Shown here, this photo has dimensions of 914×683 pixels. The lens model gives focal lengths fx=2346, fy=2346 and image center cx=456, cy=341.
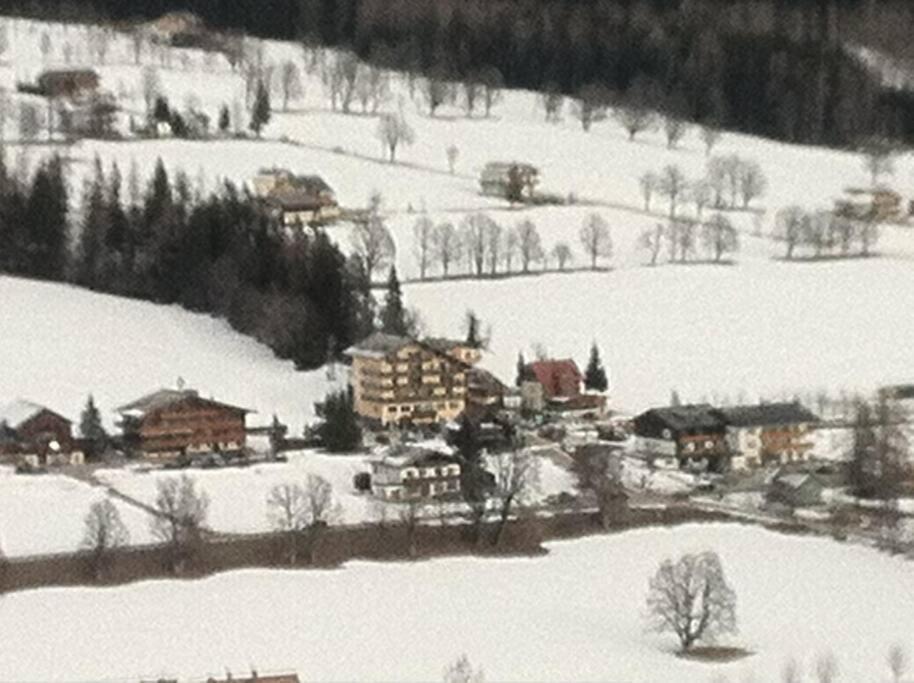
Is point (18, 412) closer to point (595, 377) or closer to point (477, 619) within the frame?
point (595, 377)

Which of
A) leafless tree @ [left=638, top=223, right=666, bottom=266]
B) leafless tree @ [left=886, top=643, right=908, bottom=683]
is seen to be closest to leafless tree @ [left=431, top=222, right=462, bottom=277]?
leafless tree @ [left=638, top=223, right=666, bottom=266]

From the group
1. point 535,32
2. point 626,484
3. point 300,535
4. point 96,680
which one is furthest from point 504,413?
point 535,32

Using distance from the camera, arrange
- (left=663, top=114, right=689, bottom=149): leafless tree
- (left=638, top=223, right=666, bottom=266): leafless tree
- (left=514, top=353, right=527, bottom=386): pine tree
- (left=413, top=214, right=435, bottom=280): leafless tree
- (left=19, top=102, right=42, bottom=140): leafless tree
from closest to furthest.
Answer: (left=514, top=353, right=527, bottom=386): pine tree < (left=413, top=214, right=435, bottom=280): leafless tree < (left=638, top=223, right=666, bottom=266): leafless tree < (left=19, top=102, right=42, bottom=140): leafless tree < (left=663, top=114, right=689, bottom=149): leafless tree

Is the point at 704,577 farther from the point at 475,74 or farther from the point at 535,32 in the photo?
the point at 535,32

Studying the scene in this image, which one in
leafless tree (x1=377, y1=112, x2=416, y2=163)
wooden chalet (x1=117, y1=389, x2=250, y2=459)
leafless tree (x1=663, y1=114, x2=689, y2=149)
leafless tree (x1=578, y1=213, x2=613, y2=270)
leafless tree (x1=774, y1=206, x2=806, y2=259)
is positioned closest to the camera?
wooden chalet (x1=117, y1=389, x2=250, y2=459)

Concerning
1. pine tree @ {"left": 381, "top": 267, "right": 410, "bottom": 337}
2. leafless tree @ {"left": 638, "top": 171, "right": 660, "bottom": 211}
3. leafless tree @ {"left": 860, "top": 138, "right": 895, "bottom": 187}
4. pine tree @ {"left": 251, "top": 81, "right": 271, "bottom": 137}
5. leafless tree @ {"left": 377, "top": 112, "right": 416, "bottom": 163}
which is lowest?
pine tree @ {"left": 381, "top": 267, "right": 410, "bottom": 337}

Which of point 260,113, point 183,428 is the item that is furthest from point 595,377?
point 260,113

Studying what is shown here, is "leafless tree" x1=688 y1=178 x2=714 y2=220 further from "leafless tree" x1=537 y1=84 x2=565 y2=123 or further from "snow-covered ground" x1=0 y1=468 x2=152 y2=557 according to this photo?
"snow-covered ground" x1=0 y1=468 x2=152 y2=557

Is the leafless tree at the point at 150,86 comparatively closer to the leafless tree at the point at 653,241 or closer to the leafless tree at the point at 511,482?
the leafless tree at the point at 653,241
